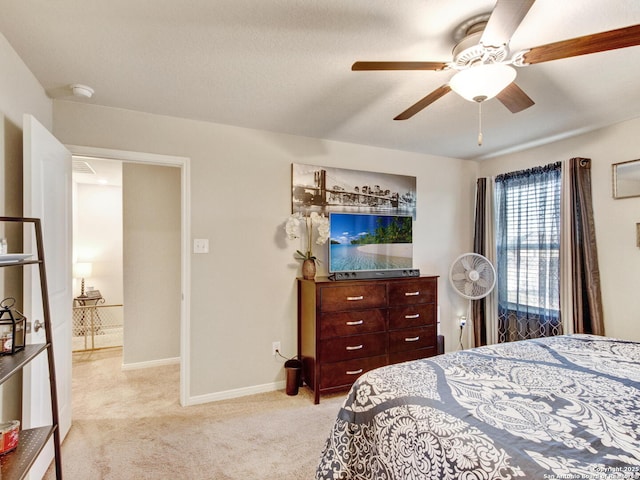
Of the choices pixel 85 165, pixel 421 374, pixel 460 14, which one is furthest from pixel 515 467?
pixel 85 165

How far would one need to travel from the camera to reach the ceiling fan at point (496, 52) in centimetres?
112

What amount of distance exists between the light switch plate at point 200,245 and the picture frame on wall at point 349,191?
0.82 m

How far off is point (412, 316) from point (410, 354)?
352 mm

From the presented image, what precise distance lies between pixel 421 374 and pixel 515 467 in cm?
59

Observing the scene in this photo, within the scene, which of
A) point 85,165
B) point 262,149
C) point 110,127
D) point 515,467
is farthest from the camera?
point 85,165

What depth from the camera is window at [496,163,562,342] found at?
3086 millimetres

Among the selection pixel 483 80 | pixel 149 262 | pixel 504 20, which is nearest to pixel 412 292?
pixel 483 80

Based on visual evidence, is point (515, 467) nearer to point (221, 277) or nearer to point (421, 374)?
point (421, 374)

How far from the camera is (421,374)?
1.44 meters

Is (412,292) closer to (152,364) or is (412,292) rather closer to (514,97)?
(514,97)

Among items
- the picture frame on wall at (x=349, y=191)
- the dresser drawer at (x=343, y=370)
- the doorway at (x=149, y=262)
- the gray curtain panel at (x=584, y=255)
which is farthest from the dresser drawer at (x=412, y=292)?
the doorway at (x=149, y=262)

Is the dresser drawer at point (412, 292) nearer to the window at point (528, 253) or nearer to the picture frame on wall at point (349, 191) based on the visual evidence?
the picture frame on wall at point (349, 191)

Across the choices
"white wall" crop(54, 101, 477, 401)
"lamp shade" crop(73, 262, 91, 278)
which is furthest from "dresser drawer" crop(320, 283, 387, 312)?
"lamp shade" crop(73, 262, 91, 278)

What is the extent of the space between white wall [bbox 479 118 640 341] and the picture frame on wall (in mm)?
1581
